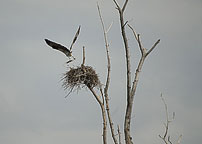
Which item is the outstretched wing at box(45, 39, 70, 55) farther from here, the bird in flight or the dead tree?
the dead tree

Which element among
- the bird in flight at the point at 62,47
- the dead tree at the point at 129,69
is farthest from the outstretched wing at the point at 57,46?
the dead tree at the point at 129,69

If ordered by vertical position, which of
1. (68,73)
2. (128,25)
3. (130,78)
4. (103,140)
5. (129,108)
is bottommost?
(103,140)

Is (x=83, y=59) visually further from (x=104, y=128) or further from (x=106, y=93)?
(x=104, y=128)

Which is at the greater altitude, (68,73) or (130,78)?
(68,73)

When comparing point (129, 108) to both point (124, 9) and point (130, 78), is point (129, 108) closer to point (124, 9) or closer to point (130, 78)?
point (130, 78)

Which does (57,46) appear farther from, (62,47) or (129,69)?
(129,69)

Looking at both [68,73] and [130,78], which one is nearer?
[130,78]

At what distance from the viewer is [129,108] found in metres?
2.62

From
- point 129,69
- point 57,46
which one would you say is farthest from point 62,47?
point 129,69

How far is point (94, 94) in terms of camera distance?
2.80 meters

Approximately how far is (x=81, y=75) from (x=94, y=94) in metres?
0.18

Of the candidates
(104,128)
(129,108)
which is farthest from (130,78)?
(104,128)

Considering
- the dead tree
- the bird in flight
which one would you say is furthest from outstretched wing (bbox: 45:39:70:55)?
the dead tree

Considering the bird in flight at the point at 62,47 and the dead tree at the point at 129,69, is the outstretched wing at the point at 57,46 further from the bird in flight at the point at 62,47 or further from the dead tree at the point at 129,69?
the dead tree at the point at 129,69
